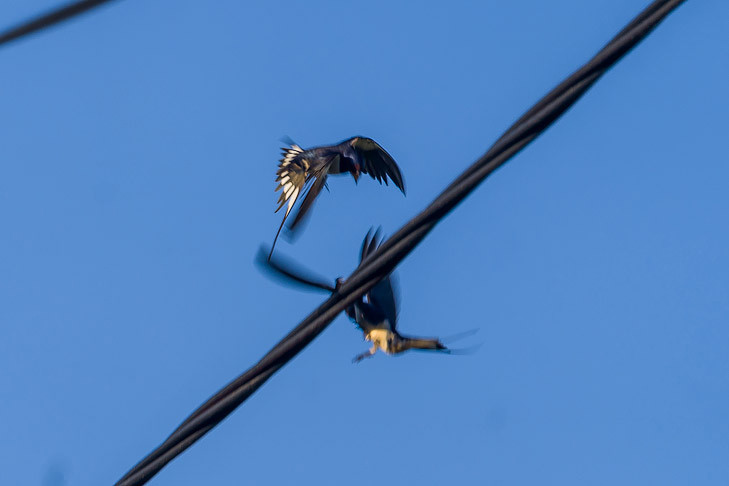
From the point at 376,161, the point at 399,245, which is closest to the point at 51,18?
the point at 399,245

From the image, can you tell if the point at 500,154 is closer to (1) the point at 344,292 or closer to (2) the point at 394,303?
(1) the point at 344,292

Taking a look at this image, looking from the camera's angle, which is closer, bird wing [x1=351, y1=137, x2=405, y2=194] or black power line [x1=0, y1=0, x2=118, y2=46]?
black power line [x1=0, y1=0, x2=118, y2=46]

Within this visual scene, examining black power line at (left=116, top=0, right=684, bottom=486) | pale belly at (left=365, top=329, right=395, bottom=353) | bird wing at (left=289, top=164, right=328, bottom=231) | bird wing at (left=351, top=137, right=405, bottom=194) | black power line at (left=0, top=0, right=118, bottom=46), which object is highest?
bird wing at (left=351, top=137, right=405, bottom=194)

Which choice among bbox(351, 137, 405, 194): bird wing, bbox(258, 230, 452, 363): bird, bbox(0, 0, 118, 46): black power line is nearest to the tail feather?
bbox(258, 230, 452, 363): bird

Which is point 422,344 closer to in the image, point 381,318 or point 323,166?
point 381,318

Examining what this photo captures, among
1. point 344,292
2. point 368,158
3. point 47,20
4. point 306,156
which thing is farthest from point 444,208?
point 368,158

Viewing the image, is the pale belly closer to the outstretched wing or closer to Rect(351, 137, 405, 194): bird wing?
the outstretched wing
